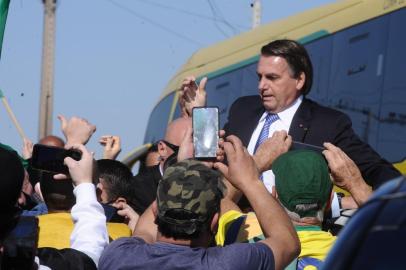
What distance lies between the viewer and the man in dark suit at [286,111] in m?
5.88

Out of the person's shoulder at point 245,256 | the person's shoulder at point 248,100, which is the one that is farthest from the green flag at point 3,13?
the person's shoulder at point 245,256

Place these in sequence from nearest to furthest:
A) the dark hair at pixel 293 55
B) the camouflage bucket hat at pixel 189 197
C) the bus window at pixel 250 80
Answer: the camouflage bucket hat at pixel 189 197 < the dark hair at pixel 293 55 < the bus window at pixel 250 80

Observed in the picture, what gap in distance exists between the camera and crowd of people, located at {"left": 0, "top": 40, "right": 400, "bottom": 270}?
382 centimetres

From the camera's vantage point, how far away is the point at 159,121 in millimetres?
17312

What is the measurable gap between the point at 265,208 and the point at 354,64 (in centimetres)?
773

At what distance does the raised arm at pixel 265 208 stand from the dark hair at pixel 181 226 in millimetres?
193

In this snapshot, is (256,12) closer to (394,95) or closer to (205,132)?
(394,95)

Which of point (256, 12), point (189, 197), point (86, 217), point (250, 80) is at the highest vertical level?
point (256, 12)

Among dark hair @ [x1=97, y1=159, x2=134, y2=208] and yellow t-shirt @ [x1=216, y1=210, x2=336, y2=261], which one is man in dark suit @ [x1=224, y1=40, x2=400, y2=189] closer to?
dark hair @ [x1=97, y1=159, x2=134, y2=208]

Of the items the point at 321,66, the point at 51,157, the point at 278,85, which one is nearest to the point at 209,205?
the point at 51,157

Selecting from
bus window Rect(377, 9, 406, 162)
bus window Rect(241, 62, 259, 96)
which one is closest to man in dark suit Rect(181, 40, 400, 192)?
bus window Rect(377, 9, 406, 162)

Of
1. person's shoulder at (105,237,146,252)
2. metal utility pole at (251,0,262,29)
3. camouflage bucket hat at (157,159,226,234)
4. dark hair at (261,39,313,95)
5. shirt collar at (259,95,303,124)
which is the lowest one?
person's shoulder at (105,237,146,252)

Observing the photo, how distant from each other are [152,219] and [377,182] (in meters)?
1.45

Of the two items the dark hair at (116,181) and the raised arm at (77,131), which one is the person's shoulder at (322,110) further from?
the raised arm at (77,131)
